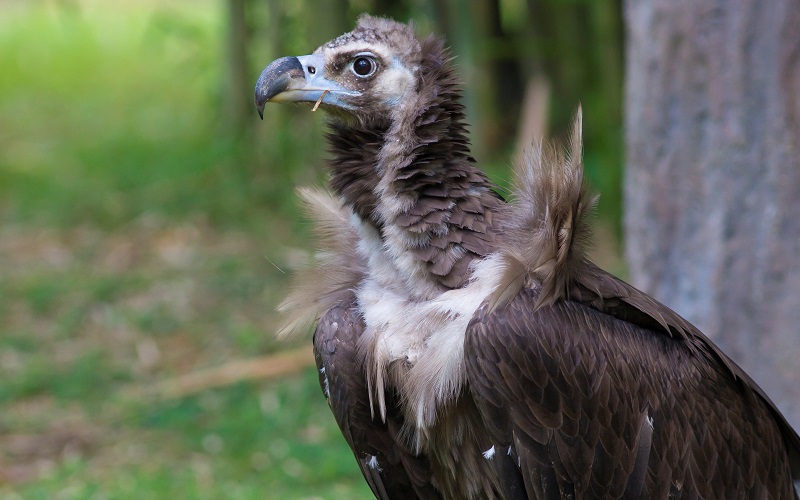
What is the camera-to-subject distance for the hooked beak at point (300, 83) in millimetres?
3309

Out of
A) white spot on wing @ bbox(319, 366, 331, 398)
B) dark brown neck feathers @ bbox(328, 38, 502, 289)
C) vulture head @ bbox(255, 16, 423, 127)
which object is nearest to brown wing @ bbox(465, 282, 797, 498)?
dark brown neck feathers @ bbox(328, 38, 502, 289)

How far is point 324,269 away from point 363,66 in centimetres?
68

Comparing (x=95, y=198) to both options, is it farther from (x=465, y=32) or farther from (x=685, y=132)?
(x=685, y=132)

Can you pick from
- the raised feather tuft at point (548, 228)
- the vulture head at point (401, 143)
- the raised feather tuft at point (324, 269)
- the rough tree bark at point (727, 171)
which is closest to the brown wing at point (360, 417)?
the raised feather tuft at point (324, 269)

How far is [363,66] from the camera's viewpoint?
337 centimetres

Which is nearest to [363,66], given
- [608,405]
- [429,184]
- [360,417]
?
[429,184]

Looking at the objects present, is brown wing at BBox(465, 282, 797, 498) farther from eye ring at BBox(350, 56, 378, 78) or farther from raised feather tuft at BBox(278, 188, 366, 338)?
eye ring at BBox(350, 56, 378, 78)

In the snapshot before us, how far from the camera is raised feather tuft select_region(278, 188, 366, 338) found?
3555 mm

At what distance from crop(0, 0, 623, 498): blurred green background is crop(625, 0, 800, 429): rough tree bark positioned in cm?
188

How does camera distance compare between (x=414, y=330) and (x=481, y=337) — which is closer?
(x=481, y=337)

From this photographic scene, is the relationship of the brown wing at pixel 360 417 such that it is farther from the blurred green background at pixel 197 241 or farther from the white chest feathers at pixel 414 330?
the blurred green background at pixel 197 241

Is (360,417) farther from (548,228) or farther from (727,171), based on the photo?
(727,171)

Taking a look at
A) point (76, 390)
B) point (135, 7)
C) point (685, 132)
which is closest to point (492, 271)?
point (685, 132)

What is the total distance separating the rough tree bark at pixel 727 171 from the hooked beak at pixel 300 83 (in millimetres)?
1871
